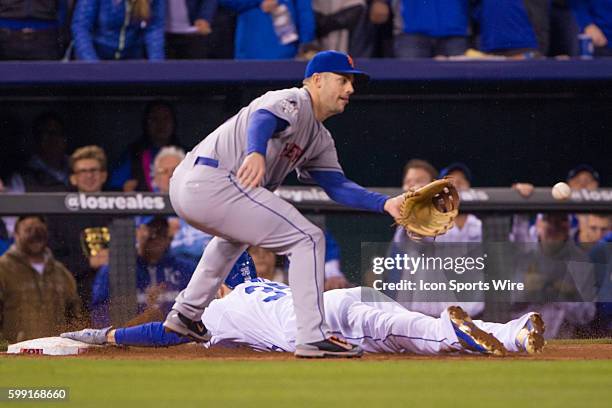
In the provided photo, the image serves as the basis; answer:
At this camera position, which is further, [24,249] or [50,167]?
[50,167]

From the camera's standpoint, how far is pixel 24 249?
8344mm

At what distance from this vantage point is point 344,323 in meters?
6.45

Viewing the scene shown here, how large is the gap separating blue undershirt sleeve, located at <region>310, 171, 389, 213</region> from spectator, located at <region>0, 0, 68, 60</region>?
3647mm

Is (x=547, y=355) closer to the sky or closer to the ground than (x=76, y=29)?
closer to the ground

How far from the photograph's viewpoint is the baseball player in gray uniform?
19.4ft

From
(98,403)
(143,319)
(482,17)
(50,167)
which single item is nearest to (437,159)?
(482,17)

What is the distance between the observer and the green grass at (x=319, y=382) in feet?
14.1

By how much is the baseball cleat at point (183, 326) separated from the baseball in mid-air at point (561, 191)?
311cm

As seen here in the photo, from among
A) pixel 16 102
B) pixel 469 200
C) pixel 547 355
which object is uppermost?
pixel 16 102

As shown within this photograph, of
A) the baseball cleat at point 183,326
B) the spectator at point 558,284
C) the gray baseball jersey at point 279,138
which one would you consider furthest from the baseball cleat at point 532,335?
the spectator at point 558,284

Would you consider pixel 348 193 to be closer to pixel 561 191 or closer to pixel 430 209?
pixel 430 209

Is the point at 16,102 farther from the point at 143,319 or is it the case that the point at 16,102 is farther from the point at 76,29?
the point at 143,319

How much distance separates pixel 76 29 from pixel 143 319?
303 cm

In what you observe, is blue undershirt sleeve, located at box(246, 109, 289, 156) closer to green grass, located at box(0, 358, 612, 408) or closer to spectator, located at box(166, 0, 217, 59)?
green grass, located at box(0, 358, 612, 408)
